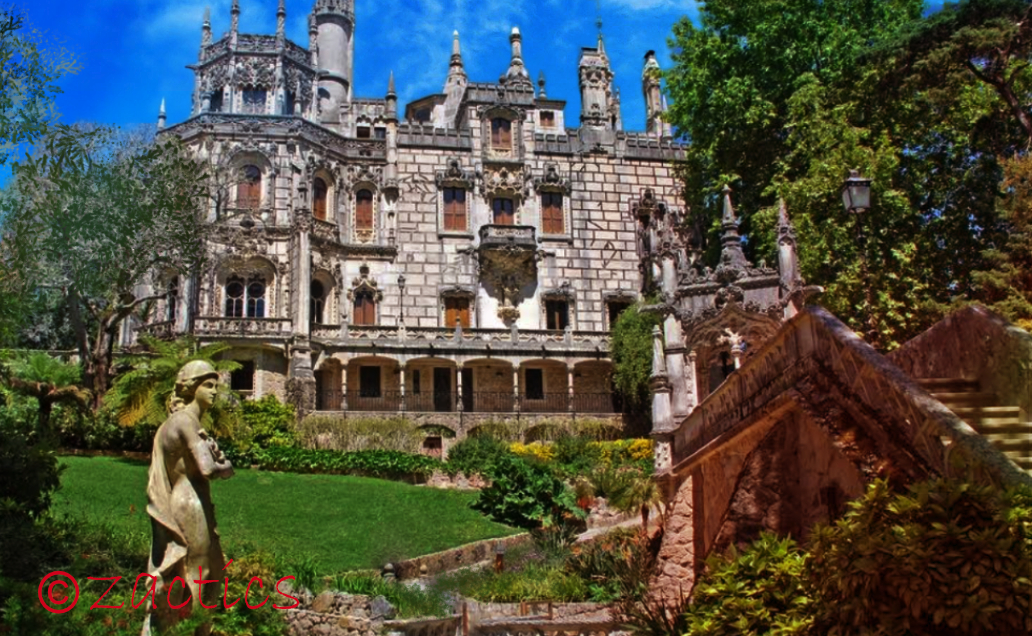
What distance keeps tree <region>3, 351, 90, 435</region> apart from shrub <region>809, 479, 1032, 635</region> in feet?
60.0

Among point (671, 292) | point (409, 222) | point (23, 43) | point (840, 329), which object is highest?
point (409, 222)

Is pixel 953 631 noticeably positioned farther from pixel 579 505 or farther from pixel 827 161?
pixel 827 161

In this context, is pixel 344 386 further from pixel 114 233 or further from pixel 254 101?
pixel 254 101

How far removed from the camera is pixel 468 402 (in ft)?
131

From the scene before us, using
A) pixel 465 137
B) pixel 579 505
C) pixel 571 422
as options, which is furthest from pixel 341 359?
pixel 579 505

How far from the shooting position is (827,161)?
1019 inches

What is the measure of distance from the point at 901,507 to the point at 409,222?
36960 mm

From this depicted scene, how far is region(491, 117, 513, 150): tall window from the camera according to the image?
44.1m

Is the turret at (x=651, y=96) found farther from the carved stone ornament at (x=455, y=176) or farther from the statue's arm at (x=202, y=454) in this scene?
the statue's arm at (x=202, y=454)

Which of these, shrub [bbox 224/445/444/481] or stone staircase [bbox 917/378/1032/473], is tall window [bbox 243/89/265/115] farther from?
stone staircase [bbox 917/378/1032/473]

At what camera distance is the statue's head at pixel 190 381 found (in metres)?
7.87

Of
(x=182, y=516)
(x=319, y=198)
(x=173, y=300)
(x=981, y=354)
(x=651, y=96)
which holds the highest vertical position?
(x=651, y=96)

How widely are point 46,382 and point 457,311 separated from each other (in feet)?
64.0

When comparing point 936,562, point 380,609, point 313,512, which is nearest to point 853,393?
point 936,562
